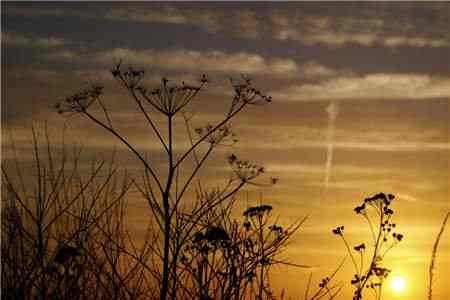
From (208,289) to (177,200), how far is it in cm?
110

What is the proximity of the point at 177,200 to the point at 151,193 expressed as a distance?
13.4 inches

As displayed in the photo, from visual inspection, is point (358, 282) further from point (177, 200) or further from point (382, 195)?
point (177, 200)

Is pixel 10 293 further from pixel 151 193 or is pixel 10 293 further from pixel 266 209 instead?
pixel 266 209

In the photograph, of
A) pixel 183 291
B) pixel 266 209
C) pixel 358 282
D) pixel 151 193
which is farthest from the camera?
pixel 358 282

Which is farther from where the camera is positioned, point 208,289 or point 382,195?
point 382,195

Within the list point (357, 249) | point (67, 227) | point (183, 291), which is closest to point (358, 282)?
point (357, 249)

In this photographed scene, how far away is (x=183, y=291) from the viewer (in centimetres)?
1199

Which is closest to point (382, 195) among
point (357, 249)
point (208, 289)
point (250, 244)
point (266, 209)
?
point (357, 249)

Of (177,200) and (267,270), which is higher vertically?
(177,200)

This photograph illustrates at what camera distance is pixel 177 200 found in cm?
1130

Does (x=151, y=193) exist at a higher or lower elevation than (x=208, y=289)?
higher

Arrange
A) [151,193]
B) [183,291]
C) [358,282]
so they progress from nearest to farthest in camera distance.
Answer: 1. [151,193]
2. [183,291]
3. [358,282]

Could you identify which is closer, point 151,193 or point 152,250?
point 151,193

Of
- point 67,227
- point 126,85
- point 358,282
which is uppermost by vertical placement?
point 126,85
